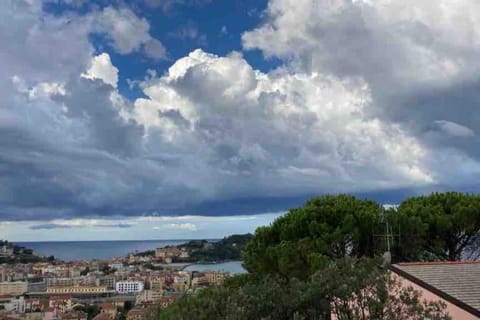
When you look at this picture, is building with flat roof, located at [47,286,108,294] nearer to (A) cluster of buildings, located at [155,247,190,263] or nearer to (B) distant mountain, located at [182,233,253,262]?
(B) distant mountain, located at [182,233,253,262]

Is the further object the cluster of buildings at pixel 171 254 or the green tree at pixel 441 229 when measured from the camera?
the cluster of buildings at pixel 171 254

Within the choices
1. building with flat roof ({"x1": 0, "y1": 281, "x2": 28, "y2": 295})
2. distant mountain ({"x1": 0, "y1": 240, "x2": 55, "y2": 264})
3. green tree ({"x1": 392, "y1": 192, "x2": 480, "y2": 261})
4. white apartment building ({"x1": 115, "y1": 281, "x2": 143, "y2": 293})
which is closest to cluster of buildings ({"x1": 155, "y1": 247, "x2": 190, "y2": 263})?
distant mountain ({"x1": 0, "y1": 240, "x2": 55, "y2": 264})

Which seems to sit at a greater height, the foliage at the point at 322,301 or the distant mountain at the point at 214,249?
the foliage at the point at 322,301

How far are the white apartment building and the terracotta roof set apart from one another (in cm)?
7279

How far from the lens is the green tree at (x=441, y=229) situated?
20.7m

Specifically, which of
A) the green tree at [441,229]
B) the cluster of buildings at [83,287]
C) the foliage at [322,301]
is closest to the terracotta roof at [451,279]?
the foliage at [322,301]

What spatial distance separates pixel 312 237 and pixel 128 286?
70957mm

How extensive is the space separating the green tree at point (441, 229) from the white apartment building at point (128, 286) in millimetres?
65067

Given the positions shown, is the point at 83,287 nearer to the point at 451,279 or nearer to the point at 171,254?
the point at 171,254

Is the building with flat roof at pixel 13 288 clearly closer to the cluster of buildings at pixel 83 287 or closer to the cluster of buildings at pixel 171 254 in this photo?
the cluster of buildings at pixel 83 287

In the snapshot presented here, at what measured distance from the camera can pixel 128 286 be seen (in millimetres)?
85750

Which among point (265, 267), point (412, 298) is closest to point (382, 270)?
point (412, 298)

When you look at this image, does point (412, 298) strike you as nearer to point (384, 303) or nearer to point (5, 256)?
point (384, 303)

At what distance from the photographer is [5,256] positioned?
126500mm
